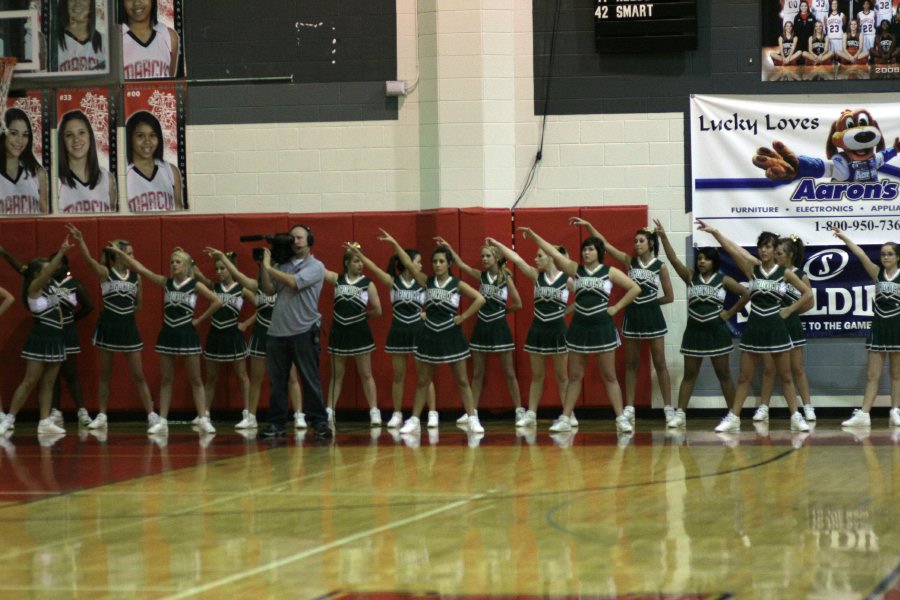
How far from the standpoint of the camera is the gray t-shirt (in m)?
10.1

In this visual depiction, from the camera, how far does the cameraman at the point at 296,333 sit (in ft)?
33.2

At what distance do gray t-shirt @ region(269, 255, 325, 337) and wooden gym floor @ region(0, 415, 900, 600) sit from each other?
961mm

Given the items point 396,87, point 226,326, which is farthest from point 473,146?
point 226,326

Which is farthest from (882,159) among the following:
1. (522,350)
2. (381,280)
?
(381,280)

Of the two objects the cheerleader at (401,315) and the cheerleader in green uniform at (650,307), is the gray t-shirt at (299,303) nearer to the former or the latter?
the cheerleader at (401,315)

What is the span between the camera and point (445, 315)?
10.9 m

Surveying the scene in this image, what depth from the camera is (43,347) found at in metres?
11.4

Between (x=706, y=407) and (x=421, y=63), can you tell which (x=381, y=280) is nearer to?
(x=421, y=63)

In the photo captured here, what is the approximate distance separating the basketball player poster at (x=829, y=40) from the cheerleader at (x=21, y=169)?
7.24 m

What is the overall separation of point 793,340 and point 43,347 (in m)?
6.73

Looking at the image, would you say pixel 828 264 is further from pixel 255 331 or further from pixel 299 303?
pixel 255 331

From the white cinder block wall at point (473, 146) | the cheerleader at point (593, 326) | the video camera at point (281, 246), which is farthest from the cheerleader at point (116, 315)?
the cheerleader at point (593, 326)

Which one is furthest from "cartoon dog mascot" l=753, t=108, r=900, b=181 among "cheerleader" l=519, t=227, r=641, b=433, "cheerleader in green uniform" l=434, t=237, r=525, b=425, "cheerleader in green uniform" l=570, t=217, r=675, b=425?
"cheerleader in green uniform" l=434, t=237, r=525, b=425

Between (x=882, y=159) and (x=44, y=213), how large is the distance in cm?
822
